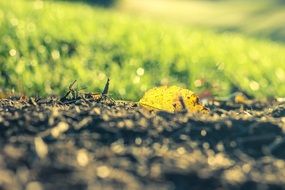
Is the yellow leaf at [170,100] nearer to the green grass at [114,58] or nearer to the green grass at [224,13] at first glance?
the green grass at [114,58]

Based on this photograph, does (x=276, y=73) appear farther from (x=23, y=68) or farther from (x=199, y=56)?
(x=23, y=68)

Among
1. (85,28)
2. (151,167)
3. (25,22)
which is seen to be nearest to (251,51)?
(85,28)

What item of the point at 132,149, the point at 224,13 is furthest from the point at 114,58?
the point at 224,13

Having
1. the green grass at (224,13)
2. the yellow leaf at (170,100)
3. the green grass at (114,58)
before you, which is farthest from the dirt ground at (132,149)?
the green grass at (224,13)

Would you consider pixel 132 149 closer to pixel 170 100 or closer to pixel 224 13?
pixel 170 100

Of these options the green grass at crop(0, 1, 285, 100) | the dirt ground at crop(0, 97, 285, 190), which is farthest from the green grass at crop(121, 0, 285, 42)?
the dirt ground at crop(0, 97, 285, 190)

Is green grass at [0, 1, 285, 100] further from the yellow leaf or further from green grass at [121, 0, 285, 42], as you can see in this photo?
green grass at [121, 0, 285, 42]
